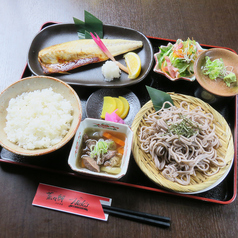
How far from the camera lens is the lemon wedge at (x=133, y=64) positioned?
217 centimetres

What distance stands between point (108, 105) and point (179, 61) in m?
0.89

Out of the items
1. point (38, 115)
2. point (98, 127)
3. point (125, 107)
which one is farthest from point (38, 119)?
point (125, 107)

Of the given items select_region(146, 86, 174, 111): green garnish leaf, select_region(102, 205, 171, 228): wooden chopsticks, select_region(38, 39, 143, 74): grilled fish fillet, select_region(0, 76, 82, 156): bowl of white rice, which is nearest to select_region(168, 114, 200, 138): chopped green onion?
select_region(146, 86, 174, 111): green garnish leaf

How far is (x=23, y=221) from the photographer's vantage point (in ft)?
5.41

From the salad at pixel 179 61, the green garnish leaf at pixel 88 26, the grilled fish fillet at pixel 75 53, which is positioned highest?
the green garnish leaf at pixel 88 26

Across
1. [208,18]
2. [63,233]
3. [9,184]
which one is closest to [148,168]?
[63,233]

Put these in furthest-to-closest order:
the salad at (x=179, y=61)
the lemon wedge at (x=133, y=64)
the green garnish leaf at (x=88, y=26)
A: the green garnish leaf at (x=88, y=26)
the lemon wedge at (x=133, y=64)
the salad at (x=179, y=61)

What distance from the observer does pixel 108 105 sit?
2.02 meters

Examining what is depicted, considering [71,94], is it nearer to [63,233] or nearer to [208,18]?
[63,233]

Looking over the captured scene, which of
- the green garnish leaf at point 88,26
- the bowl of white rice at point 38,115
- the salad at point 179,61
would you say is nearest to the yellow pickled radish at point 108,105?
the bowl of white rice at point 38,115

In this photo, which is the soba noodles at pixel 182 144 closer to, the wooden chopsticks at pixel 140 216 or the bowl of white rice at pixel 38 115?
the wooden chopsticks at pixel 140 216

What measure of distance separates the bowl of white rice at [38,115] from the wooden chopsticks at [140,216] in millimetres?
711

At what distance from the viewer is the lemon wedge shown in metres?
2.17

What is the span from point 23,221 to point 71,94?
1165 millimetres
